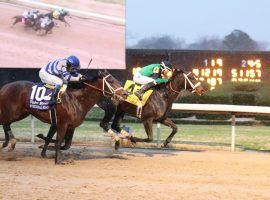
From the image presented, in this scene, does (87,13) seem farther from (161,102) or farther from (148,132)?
(148,132)

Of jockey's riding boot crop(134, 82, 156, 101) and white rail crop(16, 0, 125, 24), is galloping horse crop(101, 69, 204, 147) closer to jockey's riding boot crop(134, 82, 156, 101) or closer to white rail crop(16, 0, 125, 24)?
jockey's riding boot crop(134, 82, 156, 101)

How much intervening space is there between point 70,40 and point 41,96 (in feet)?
32.9

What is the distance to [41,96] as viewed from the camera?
339 inches

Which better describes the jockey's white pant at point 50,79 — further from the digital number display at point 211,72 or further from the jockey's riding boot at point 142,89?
the digital number display at point 211,72

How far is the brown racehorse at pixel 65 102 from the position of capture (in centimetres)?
850

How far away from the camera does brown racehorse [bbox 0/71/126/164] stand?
850 centimetres

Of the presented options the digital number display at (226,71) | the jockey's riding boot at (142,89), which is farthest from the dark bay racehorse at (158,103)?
the digital number display at (226,71)

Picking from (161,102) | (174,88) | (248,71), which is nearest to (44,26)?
(248,71)

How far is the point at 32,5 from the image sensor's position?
18188 millimetres

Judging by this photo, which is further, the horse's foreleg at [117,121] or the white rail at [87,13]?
the white rail at [87,13]

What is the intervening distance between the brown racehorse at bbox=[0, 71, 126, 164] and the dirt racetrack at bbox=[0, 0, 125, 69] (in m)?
9.24

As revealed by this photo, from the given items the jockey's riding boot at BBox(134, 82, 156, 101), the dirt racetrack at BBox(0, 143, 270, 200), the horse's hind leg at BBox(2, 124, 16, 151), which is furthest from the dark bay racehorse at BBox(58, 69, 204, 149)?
the horse's hind leg at BBox(2, 124, 16, 151)

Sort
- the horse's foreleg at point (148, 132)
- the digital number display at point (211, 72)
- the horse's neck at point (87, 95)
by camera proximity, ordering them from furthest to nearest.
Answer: the digital number display at point (211, 72) < the horse's foreleg at point (148, 132) < the horse's neck at point (87, 95)

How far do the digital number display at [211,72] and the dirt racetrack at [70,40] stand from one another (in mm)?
2266
